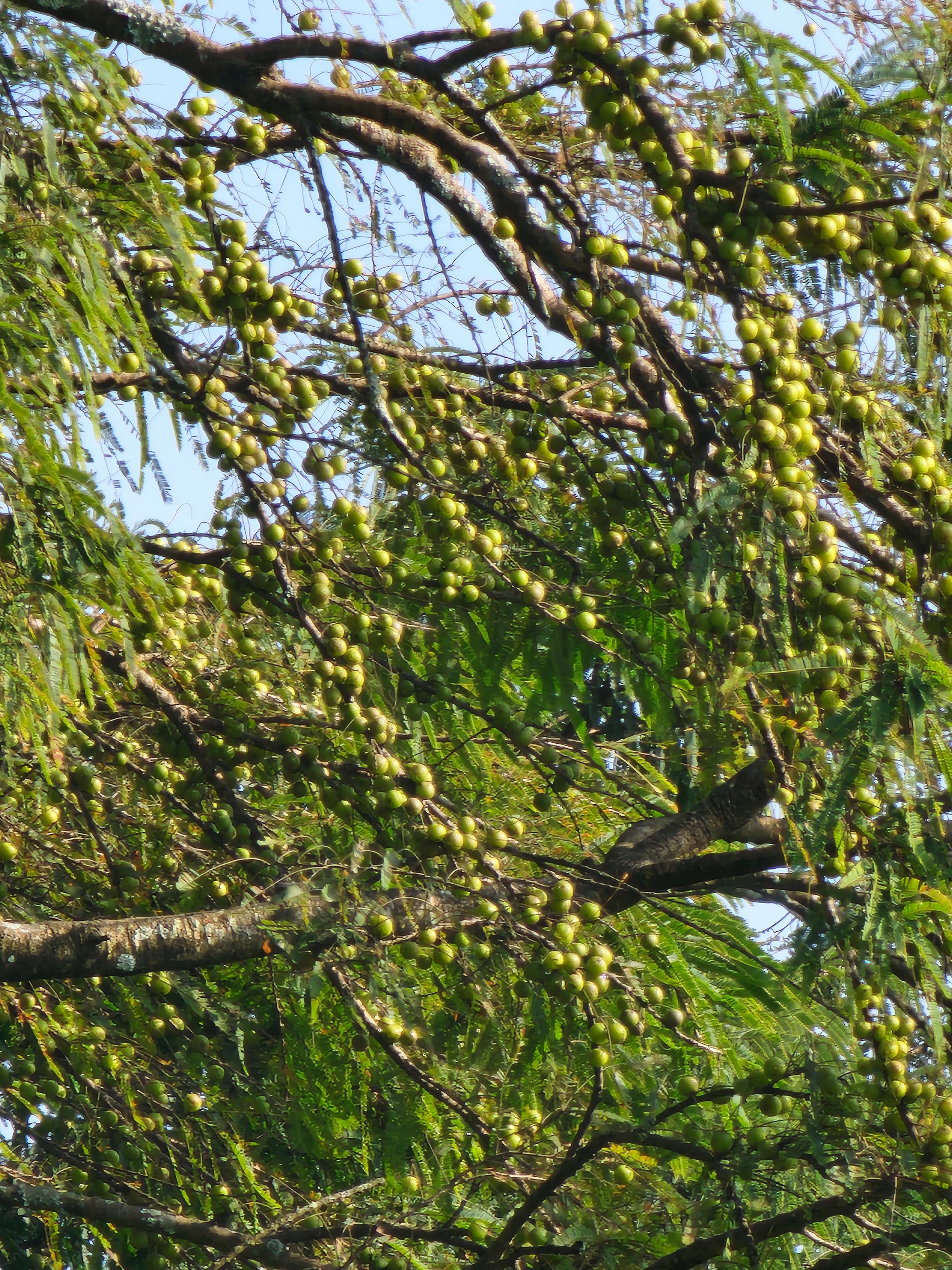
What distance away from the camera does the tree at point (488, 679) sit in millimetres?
2242

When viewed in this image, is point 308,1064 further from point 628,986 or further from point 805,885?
point 805,885

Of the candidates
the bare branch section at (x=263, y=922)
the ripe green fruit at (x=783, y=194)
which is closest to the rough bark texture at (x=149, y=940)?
the bare branch section at (x=263, y=922)

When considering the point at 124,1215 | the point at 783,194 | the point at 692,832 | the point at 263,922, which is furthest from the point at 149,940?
the point at 783,194

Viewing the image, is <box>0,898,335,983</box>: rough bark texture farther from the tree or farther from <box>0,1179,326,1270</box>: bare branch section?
<box>0,1179,326,1270</box>: bare branch section

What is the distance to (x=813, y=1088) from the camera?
2.33m

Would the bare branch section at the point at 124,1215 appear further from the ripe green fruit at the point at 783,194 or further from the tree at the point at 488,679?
the ripe green fruit at the point at 783,194

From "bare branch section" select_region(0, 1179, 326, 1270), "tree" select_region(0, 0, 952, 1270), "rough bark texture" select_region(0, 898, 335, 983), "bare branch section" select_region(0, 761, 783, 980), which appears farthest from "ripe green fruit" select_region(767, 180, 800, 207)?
"bare branch section" select_region(0, 1179, 326, 1270)

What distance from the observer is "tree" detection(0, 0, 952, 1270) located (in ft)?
7.36

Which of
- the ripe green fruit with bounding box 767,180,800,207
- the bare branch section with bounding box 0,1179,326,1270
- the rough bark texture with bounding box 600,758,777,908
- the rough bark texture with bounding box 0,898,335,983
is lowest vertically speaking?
the bare branch section with bounding box 0,1179,326,1270

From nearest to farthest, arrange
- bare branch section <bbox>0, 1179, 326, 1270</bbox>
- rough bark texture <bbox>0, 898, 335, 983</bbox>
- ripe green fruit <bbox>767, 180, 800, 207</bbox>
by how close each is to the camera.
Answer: ripe green fruit <bbox>767, 180, 800, 207</bbox>
rough bark texture <bbox>0, 898, 335, 983</bbox>
bare branch section <bbox>0, 1179, 326, 1270</bbox>

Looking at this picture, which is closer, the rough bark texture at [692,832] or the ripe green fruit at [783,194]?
the ripe green fruit at [783,194]

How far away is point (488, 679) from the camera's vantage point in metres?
3.19

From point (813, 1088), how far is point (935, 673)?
833mm

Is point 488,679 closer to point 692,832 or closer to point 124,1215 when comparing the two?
point 692,832
